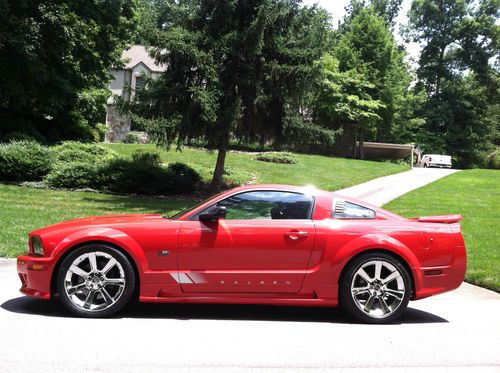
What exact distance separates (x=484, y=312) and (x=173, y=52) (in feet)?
42.7

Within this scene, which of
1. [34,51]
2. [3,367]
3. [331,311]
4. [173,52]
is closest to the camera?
[3,367]

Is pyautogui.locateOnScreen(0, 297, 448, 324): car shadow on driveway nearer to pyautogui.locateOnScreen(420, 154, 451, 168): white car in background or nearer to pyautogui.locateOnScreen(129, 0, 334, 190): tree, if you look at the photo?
pyautogui.locateOnScreen(129, 0, 334, 190): tree

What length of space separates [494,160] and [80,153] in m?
46.1

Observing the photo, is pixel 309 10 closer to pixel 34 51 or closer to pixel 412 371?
pixel 34 51

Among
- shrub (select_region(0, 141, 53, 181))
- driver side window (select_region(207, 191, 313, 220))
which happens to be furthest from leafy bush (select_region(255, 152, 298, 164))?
driver side window (select_region(207, 191, 313, 220))

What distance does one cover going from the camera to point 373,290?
569 centimetres

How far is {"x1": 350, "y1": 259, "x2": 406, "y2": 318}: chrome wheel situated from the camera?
568 centimetres

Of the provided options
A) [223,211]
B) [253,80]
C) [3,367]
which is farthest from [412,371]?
[253,80]

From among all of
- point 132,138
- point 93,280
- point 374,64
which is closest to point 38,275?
point 93,280

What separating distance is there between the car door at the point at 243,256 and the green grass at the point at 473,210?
3.61 m

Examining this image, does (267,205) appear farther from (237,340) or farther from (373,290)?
(237,340)

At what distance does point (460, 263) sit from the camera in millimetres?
5844

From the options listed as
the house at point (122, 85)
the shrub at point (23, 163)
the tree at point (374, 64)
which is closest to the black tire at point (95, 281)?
the shrub at point (23, 163)

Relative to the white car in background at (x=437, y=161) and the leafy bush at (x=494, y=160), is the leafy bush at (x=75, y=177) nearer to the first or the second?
the white car in background at (x=437, y=161)
